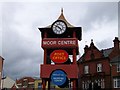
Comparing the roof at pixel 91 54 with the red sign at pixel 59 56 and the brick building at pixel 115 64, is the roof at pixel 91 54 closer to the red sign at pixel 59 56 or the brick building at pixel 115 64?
the brick building at pixel 115 64

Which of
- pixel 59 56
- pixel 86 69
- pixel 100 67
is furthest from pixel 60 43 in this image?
pixel 86 69

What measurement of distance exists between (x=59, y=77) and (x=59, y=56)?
1.73m

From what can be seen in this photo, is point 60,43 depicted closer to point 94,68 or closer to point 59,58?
point 59,58

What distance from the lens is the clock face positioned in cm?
2248

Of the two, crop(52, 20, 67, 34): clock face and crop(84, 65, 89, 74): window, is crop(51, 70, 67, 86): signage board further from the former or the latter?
crop(84, 65, 89, 74): window

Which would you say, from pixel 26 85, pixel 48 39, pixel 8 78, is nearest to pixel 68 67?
pixel 48 39

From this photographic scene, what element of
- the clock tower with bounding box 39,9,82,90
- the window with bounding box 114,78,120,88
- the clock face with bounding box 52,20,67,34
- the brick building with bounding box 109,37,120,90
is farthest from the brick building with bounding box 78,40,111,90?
the clock face with bounding box 52,20,67,34

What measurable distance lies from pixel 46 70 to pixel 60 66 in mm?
1131

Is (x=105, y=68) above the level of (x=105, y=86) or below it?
above

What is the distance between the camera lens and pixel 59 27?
2269 cm

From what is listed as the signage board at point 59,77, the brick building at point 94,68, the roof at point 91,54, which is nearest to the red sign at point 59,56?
the signage board at point 59,77

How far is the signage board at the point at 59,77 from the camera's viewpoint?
22045 mm

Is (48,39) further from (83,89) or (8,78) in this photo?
(8,78)

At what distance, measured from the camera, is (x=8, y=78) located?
239ft
